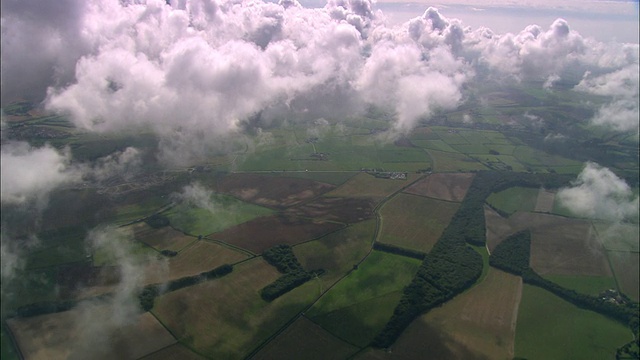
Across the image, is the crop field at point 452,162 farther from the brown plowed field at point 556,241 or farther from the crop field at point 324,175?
the crop field at point 324,175

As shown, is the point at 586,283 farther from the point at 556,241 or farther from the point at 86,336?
the point at 86,336

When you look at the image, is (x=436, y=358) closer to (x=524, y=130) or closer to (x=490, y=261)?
(x=490, y=261)

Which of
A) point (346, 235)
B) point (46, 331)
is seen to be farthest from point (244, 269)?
point (46, 331)

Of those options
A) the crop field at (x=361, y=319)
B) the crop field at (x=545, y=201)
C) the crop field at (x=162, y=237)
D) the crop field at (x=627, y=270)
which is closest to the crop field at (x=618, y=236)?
the crop field at (x=627, y=270)

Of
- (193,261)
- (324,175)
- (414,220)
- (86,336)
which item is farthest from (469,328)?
(324,175)

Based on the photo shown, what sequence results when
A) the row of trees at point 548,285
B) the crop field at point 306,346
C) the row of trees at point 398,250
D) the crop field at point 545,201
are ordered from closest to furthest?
the crop field at point 306,346
the row of trees at point 548,285
the row of trees at point 398,250
the crop field at point 545,201

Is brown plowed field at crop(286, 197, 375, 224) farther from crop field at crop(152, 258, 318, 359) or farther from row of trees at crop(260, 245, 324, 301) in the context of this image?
crop field at crop(152, 258, 318, 359)

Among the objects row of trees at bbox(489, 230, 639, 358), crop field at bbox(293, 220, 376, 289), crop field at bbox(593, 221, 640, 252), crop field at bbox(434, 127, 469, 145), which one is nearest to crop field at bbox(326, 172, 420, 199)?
crop field at bbox(293, 220, 376, 289)
